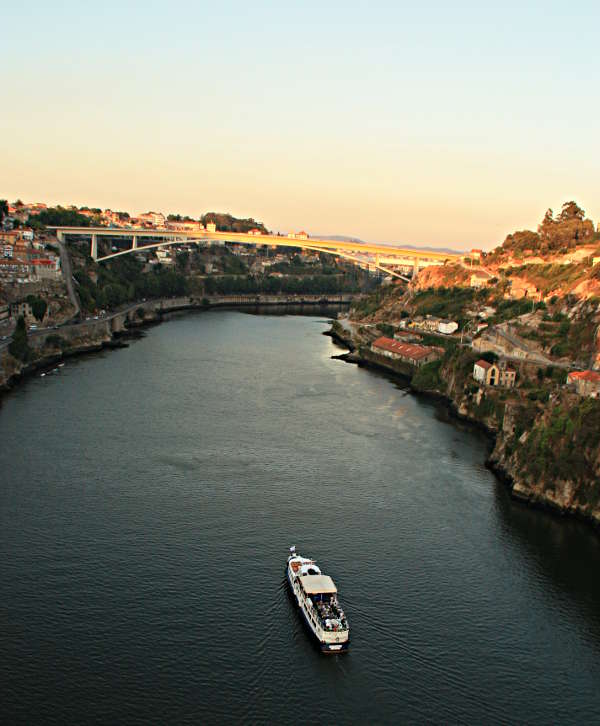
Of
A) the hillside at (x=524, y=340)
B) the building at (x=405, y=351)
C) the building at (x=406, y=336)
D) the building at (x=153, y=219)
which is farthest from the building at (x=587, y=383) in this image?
the building at (x=153, y=219)

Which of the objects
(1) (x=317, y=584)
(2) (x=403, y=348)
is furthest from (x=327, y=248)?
(1) (x=317, y=584)

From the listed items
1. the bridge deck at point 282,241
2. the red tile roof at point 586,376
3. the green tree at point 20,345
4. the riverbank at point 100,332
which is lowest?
the riverbank at point 100,332

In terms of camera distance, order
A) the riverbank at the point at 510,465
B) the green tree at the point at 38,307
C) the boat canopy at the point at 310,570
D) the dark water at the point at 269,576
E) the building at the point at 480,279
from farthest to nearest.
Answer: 1. the building at the point at 480,279
2. the green tree at the point at 38,307
3. the riverbank at the point at 510,465
4. the boat canopy at the point at 310,570
5. the dark water at the point at 269,576

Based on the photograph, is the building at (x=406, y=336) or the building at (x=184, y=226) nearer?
the building at (x=406, y=336)

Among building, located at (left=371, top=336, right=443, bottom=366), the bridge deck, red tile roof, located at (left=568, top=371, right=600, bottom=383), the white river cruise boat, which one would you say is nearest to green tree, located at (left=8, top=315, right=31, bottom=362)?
building, located at (left=371, top=336, right=443, bottom=366)

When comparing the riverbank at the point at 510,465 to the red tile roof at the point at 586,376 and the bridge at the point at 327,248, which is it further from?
the bridge at the point at 327,248

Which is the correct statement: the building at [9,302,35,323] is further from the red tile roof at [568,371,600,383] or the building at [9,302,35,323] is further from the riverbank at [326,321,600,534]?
the red tile roof at [568,371,600,383]

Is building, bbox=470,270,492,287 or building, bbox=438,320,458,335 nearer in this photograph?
building, bbox=438,320,458,335
